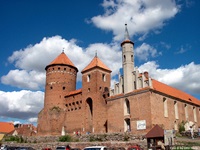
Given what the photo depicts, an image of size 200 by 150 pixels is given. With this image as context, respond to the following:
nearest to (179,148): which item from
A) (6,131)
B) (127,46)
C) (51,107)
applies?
(127,46)

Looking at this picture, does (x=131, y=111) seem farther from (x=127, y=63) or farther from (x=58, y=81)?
(x=58, y=81)

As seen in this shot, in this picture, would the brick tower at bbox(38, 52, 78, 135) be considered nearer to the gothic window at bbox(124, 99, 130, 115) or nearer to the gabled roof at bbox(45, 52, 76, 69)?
the gabled roof at bbox(45, 52, 76, 69)

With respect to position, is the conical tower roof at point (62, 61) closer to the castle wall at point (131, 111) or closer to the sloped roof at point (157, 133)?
the castle wall at point (131, 111)

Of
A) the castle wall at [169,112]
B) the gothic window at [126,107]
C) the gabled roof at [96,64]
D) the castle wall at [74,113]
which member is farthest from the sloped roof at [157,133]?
the gabled roof at [96,64]

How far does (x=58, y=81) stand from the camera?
43.5 m

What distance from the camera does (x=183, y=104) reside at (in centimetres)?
3769

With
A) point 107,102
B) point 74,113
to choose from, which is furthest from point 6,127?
point 107,102

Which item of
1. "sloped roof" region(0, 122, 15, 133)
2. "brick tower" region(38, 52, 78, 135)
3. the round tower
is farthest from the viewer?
"sloped roof" region(0, 122, 15, 133)

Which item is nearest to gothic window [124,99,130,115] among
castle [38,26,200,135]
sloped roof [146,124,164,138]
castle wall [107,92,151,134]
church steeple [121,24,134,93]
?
castle [38,26,200,135]

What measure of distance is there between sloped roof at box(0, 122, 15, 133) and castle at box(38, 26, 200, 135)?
27.1m

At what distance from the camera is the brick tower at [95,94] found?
1460 inches

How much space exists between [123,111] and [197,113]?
16.3m

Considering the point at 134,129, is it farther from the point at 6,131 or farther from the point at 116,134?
the point at 6,131

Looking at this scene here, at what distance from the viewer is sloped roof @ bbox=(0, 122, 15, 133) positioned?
65.5 metres
